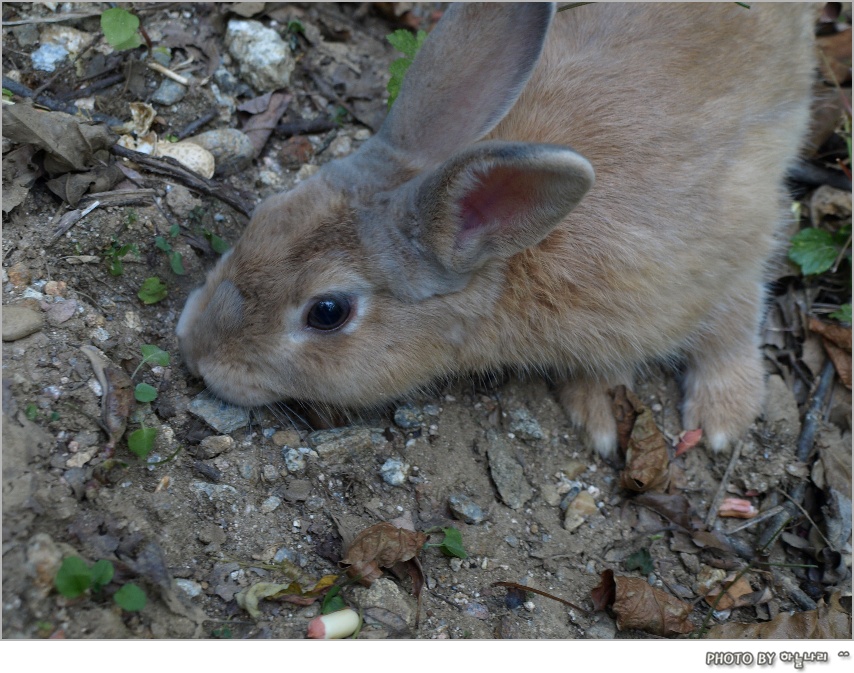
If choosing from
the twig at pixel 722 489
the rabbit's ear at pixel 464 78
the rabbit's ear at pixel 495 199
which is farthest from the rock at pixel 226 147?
the twig at pixel 722 489

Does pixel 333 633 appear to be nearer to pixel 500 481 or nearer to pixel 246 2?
pixel 500 481

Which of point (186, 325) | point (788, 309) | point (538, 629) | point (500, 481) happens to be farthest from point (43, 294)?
point (788, 309)

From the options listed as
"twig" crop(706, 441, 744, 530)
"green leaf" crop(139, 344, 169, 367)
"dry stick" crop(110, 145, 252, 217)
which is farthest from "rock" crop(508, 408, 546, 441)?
"dry stick" crop(110, 145, 252, 217)

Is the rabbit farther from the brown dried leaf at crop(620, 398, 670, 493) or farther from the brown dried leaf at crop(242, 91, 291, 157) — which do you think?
the brown dried leaf at crop(242, 91, 291, 157)

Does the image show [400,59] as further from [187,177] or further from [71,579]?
[71,579]

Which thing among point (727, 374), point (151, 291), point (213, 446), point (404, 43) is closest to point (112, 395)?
point (213, 446)

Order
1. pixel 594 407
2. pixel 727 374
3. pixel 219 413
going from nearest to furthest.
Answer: pixel 219 413, pixel 594 407, pixel 727 374
